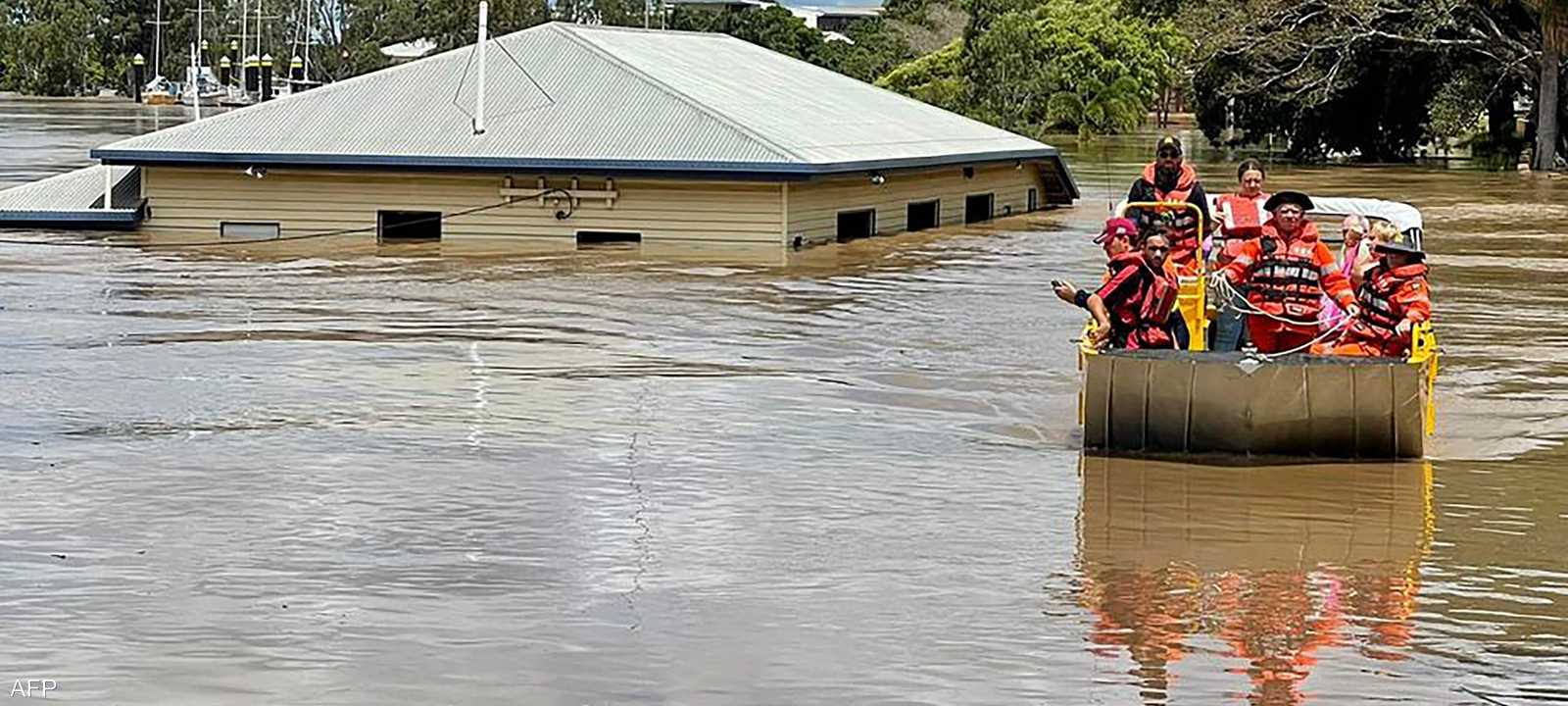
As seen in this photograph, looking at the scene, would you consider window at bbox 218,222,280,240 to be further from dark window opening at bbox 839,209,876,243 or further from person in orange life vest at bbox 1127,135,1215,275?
person in orange life vest at bbox 1127,135,1215,275

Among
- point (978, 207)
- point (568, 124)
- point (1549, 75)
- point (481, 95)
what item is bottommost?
point (978, 207)

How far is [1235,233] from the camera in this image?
13.6 m

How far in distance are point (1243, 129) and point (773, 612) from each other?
188ft

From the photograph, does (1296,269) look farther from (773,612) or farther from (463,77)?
(463,77)

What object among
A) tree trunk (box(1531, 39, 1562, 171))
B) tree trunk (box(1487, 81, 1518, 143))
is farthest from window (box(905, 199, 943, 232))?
tree trunk (box(1487, 81, 1518, 143))

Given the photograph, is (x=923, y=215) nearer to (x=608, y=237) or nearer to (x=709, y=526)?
(x=608, y=237)

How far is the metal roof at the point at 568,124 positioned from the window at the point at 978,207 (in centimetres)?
91

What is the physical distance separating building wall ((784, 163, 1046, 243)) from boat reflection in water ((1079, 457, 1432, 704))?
1678 centimetres

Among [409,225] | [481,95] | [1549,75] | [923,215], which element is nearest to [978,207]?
[923,215]

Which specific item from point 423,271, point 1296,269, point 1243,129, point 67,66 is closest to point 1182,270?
point 1296,269

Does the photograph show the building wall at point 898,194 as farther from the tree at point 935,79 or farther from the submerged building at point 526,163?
the tree at point 935,79

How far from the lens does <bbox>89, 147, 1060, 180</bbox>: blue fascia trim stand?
28.2m

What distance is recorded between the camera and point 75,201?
1238 inches

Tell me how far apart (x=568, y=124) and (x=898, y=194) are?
5.10 meters
